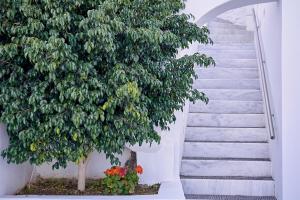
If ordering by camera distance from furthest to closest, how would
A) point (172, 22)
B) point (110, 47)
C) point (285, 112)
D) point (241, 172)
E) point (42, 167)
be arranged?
1. point (241, 172)
2. point (42, 167)
3. point (285, 112)
4. point (172, 22)
5. point (110, 47)

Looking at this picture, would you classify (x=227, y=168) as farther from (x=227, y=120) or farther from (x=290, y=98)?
(x=290, y=98)

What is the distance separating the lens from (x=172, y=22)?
3771mm

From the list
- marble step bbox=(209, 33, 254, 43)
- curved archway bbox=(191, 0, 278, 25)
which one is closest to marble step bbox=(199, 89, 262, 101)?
curved archway bbox=(191, 0, 278, 25)

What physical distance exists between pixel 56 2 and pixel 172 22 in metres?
1.13

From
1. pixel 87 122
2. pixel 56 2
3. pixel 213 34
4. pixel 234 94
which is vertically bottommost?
pixel 87 122

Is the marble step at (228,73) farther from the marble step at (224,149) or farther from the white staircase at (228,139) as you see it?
the marble step at (224,149)

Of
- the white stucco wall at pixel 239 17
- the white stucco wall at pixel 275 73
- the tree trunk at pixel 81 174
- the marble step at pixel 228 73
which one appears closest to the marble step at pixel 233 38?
the white stucco wall at pixel 239 17

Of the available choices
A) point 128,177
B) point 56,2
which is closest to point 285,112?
point 128,177

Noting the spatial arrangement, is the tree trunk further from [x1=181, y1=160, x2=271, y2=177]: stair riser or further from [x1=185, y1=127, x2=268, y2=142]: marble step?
[x1=185, y1=127, x2=268, y2=142]: marble step

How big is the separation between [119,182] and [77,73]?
126cm

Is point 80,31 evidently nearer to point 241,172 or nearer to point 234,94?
point 241,172

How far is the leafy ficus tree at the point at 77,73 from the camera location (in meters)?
3.11

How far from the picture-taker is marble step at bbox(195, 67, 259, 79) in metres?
6.50

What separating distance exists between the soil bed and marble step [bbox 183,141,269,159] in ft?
3.73
